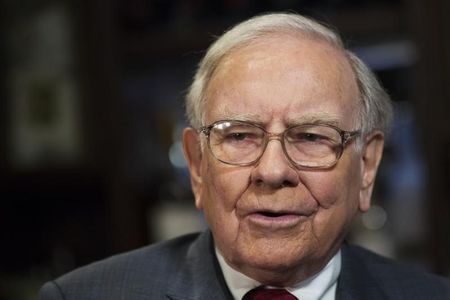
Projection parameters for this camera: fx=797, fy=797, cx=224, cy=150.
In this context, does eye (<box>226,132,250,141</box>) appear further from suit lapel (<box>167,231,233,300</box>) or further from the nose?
suit lapel (<box>167,231,233,300</box>)

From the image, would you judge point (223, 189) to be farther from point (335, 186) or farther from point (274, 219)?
point (335, 186)

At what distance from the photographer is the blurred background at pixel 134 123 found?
265cm

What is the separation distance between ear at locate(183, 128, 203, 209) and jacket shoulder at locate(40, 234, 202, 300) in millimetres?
171

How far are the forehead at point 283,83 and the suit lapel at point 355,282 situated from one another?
39 centimetres

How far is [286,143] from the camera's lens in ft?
5.13

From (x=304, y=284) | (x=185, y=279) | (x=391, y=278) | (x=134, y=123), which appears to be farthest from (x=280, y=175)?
(x=134, y=123)

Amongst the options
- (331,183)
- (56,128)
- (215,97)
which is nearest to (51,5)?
(56,128)

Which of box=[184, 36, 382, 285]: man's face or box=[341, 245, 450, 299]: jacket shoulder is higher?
box=[184, 36, 382, 285]: man's face

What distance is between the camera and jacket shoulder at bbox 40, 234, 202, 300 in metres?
1.73

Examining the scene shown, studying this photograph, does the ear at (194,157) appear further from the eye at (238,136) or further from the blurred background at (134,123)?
the blurred background at (134,123)

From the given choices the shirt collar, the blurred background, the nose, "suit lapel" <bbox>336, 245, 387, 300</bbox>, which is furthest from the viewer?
the blurred background

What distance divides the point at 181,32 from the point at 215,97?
4.54ft

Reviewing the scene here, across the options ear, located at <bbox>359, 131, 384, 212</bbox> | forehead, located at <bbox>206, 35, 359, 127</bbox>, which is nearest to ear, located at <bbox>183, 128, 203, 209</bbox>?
forehead, located at <bbox>206, 35, 359, 127</bbox>

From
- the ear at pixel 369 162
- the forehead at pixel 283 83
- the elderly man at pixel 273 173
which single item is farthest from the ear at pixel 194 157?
the ear at pixel 369 162
